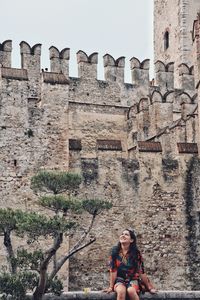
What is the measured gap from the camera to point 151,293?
1507 centimetres

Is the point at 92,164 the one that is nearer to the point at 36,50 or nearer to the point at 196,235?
the point at 196,235

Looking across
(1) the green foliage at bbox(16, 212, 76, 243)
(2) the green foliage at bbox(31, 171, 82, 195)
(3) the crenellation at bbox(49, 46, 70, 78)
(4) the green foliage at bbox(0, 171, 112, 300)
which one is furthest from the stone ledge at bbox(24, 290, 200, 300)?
(3) the crenellation at bbox(49, 46, 70, 78)

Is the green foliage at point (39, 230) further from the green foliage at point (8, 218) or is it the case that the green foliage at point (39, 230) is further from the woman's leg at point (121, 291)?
the woman's leg at point (121, 291)

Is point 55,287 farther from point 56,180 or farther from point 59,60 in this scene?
point 59,60

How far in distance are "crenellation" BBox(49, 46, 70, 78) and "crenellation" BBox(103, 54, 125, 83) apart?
161cm

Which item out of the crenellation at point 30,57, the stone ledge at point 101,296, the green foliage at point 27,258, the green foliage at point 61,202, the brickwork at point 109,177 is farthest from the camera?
the crenellation at point 30,57

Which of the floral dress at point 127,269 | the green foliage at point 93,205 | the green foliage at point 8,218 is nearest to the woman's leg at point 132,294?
the floral dress at point 127,269

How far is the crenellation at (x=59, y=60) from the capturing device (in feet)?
108

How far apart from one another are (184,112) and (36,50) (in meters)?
6.50

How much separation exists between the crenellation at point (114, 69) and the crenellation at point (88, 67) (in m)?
0.47

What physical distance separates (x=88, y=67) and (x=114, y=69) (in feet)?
3.74

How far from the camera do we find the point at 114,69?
112 ft

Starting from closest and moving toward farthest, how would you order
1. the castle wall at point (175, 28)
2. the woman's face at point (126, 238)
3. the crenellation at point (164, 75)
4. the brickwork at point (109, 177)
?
the woman's face at point (126, 238), the brickwork at point (109, 177), the crenellation at point (164, 75), the castle wall at point (175, 28)

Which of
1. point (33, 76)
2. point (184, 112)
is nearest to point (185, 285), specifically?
point (184, 112)
